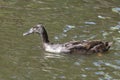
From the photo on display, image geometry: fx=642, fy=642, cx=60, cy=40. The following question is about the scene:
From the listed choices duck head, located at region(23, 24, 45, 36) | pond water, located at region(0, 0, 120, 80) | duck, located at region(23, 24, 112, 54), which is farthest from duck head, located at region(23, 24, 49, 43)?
duck, located at region(23, 24, 112, 54)

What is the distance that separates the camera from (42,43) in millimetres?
19000

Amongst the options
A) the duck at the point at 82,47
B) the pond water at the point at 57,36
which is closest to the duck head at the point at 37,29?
the pond water at the point at 57,36

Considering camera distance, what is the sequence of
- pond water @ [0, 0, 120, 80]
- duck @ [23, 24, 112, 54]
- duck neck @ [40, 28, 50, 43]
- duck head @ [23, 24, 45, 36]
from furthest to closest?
duck head @ [23, 24, 45, 36], duck neck @ [40, 28, 50, 43], duck @ [23, 24, 112, 54], pond water @ [0, 0, 120, 80]

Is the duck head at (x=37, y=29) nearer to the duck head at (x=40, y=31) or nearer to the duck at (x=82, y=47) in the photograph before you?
the duck head at (x=40, y=31)

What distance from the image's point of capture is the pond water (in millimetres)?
16203

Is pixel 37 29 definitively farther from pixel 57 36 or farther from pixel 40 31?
pixel 57 36

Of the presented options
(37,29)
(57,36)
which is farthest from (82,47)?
(37,29)

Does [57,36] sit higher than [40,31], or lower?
lower

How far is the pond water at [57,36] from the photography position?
16203 mm

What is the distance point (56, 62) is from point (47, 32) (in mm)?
2858

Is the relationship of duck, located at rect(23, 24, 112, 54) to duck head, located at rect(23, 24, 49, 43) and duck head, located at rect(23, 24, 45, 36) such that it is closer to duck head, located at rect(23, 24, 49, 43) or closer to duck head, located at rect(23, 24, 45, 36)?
duck head, located at rect(23, 24, 49, 43)

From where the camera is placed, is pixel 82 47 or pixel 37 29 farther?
pixel 37 29

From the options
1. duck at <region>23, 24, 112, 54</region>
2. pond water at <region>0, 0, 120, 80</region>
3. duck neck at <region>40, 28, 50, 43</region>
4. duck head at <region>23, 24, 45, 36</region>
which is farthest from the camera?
duck head at <region>23, 24, 45, 36</region>

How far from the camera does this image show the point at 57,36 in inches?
762
